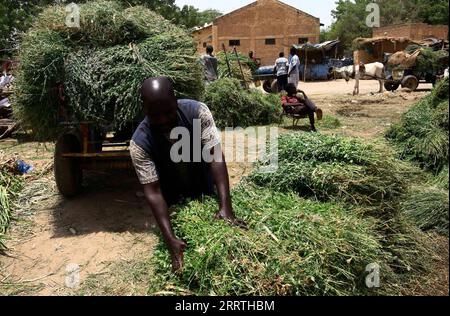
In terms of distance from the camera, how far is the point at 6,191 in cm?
518

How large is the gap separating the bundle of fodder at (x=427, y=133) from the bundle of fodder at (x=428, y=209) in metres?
0.83

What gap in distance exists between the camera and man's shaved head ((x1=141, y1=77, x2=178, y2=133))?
8.71 feet

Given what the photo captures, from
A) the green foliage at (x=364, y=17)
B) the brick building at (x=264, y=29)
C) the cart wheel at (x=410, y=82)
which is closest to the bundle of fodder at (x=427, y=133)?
the cart wheel at (x=410, y=82)

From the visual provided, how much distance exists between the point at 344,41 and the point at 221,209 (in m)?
44.3

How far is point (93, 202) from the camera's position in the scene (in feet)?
16.9

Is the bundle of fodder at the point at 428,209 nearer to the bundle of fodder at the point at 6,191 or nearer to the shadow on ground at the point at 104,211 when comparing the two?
the shadow on ground at the point at 104,211

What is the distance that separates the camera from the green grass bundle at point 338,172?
3210mm

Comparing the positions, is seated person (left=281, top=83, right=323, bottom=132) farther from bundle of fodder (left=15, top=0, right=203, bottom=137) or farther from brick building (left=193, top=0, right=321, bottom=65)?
brick building (left=193, top=0, right=321, bottom=65)

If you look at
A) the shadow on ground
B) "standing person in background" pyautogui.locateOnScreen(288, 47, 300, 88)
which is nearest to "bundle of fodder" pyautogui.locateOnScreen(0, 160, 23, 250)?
the shadow on ground

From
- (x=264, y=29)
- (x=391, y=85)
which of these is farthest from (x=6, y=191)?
(x=264, y=29)

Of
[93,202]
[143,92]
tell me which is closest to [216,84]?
[93,202]

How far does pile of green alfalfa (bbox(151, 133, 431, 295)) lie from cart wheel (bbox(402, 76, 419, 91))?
14.6 m

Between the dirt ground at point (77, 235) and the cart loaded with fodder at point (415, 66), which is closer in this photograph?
the dirt ground at point (77, 235)
